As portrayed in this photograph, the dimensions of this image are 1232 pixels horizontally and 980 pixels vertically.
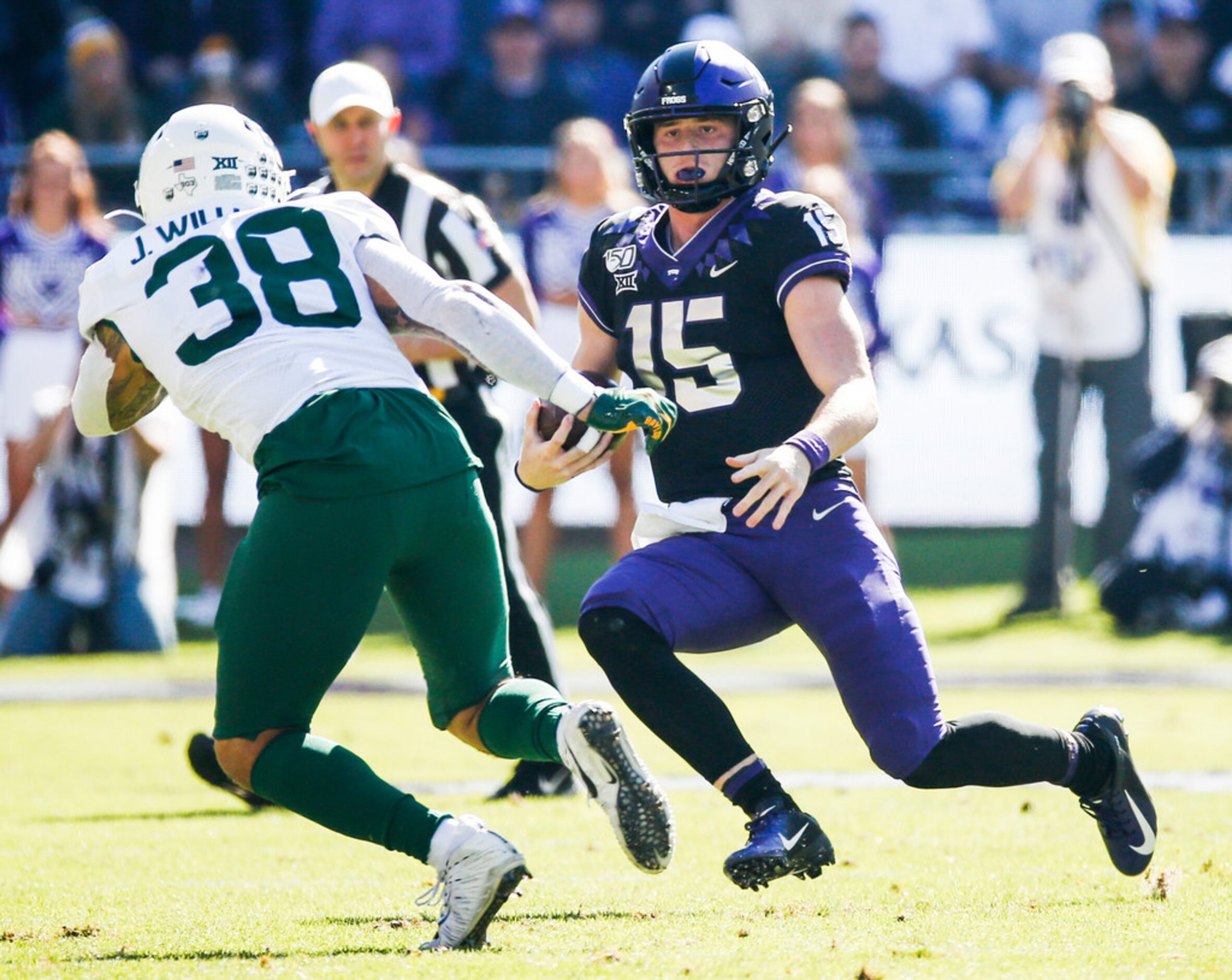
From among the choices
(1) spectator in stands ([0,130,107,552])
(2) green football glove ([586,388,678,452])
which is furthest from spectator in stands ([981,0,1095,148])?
(2) green football glove ([586,388,678,452])

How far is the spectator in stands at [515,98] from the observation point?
1292cm

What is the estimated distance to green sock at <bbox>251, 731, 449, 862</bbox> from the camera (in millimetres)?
3725

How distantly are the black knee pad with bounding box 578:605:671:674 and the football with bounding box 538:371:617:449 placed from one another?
368 mm

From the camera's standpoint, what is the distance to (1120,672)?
8.84m

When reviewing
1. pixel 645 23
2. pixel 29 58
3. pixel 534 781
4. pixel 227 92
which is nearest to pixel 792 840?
pixel 534 781

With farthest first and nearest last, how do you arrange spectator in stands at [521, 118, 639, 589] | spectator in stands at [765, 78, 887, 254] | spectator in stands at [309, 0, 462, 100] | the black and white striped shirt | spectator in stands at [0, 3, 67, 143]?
1. spectator in stands at [309, 0, 462, 100]
2. spectator in stands at [0, 3, 67, 143]
3. spectator in stands at [765, 78, 887, 254]
4. spectator in stands at [521, 118, 639, 589]
5. the black and white striped shirt

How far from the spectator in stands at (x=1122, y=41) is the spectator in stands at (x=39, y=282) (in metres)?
7.17

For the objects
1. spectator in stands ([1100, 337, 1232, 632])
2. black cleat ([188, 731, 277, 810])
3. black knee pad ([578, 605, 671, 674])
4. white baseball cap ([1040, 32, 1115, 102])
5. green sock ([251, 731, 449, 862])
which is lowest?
spectator in stands ([1100, 337, 1232, 632])

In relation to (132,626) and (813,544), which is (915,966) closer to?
(813,544)

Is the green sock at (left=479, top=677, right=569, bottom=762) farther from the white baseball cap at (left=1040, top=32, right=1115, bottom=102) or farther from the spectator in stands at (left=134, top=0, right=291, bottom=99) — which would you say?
the spectator in stands at (left=134, top=0, right=291, bottom=99)

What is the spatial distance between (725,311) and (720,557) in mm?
550

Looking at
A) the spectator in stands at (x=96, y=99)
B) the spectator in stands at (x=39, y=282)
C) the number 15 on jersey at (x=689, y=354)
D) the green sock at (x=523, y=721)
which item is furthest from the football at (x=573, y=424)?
the spectator in stands at (x=96, y=99)

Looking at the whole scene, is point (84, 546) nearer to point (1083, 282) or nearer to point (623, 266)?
point (1083, 282)

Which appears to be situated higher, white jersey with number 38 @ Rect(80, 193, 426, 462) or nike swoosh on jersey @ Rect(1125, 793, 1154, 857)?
white jersey with number 38 @ Rect(80, 193, 426, 462)
